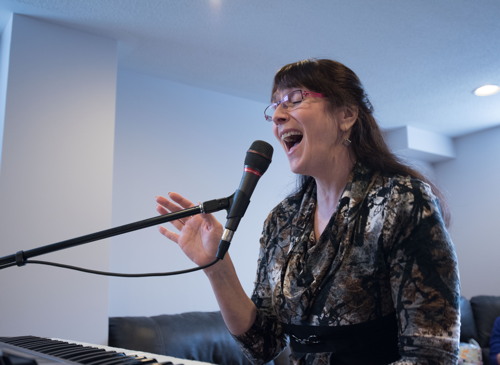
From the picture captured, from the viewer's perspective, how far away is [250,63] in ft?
11.1

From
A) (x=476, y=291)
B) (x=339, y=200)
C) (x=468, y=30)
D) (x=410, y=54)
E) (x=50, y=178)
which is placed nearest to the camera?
(x=339, y=200)

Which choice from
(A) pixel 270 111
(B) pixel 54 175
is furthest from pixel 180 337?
(A) pixel 270 111

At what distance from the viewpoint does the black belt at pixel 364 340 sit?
115 centimetres

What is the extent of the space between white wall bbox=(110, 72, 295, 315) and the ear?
6.78 ft

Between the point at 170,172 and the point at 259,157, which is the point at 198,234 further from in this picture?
the point at 170,172

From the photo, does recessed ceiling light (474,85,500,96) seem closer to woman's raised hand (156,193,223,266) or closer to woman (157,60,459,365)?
woman (157,60,459,365)

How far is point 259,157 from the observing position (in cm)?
99

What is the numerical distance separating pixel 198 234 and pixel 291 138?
42 cm

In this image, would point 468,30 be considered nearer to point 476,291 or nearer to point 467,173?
point 467,173

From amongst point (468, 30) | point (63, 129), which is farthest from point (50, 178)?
point (468, 30)

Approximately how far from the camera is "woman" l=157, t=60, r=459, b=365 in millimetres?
1030

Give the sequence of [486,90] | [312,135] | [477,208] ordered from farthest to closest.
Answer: [477,208] < [486,90] < [312,135]

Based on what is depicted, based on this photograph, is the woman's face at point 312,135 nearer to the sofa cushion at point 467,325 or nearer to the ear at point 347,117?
the ear at point 347,117

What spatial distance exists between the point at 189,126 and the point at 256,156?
9.16 ft
